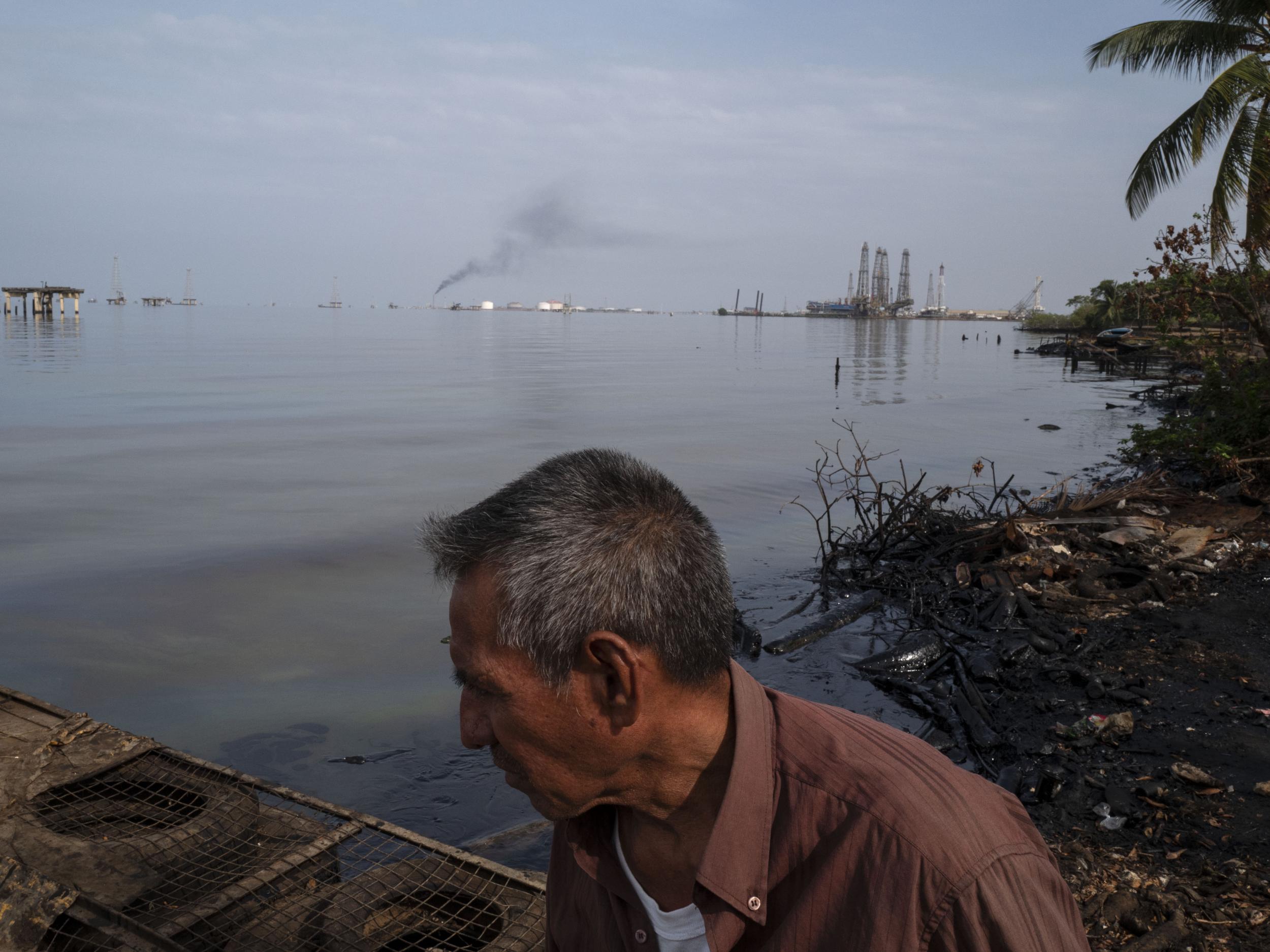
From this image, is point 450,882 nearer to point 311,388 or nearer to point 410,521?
point 410,521

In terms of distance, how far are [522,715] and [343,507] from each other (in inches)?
537

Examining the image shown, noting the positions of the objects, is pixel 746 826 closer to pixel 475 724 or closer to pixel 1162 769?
pixel 475 724

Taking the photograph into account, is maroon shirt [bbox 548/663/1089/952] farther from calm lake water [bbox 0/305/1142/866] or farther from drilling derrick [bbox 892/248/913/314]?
drilling derrick [bbox 892/248/913/314]

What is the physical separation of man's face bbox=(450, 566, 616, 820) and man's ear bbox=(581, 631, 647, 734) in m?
0.02

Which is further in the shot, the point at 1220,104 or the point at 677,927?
the point at 1220,104

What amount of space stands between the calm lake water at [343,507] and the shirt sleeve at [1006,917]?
402cm

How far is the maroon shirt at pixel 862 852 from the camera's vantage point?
1.14 m

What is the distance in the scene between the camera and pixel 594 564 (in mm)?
1359

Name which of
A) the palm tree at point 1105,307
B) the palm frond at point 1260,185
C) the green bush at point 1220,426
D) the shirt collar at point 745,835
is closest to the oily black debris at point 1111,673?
the green bush at point 1220,426

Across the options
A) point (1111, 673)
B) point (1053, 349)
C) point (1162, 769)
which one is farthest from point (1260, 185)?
point (1053, 349)

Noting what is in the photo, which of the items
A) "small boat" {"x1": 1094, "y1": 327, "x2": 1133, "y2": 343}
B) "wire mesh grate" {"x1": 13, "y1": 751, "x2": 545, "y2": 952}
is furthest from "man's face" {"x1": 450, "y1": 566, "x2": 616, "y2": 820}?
"small boat" {"x1": 1094, "y1": 327, "x2": 1133, "y2": 343}

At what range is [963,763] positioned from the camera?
5.79 meters

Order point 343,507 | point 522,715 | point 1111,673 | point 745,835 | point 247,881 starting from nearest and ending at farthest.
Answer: point 745,835 → point 522,715 → point 247,881 → point 1111,673 → point 343,507

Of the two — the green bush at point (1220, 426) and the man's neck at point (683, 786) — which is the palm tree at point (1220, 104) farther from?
the man's neck at point (683, 786)
